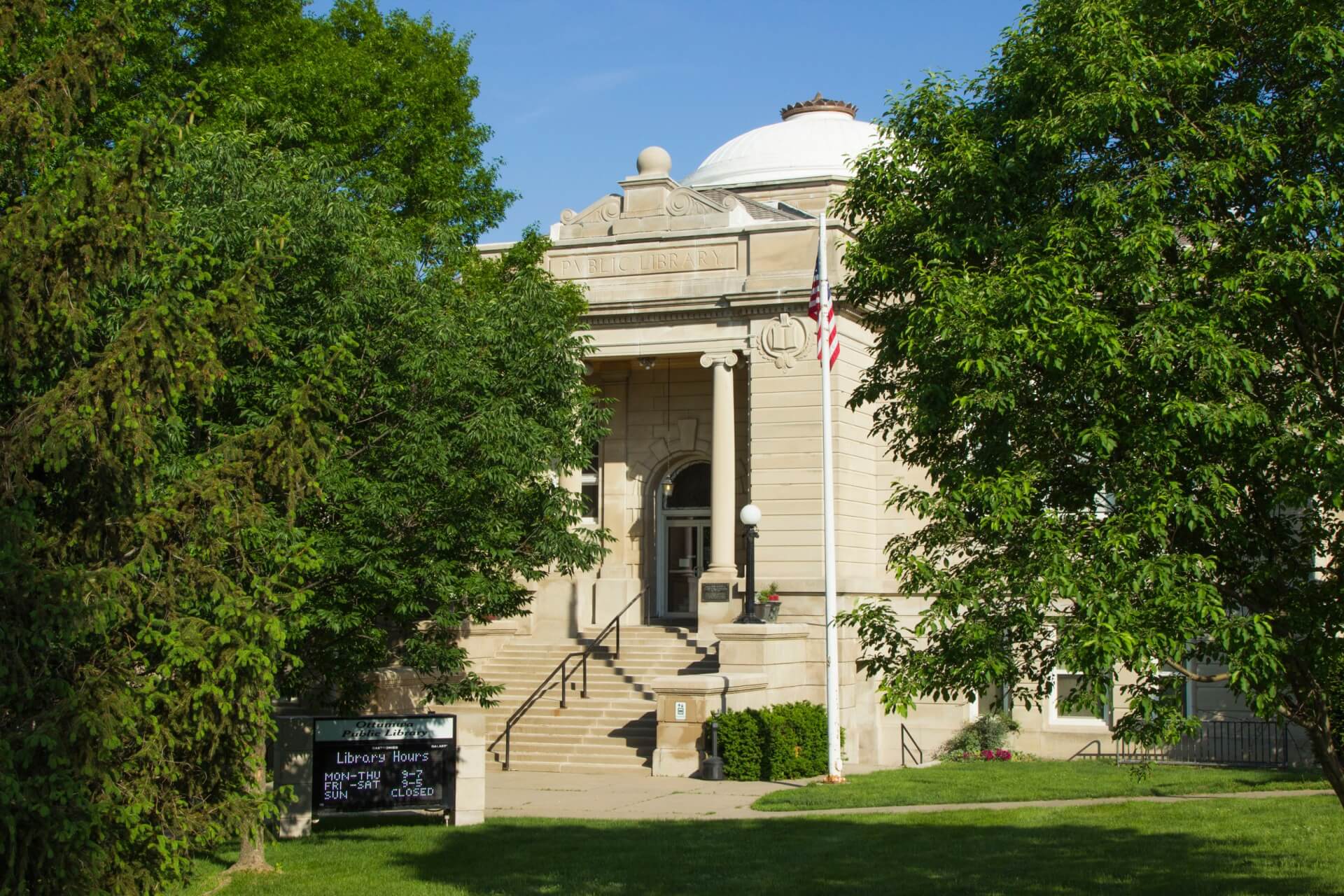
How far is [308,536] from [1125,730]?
761cm

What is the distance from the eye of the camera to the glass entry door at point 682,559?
2980cm

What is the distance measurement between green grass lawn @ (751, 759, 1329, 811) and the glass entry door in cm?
816

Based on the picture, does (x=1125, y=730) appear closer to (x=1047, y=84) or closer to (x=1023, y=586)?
(x=1023, y=586)

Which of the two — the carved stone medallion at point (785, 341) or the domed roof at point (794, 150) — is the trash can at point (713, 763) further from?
the domed roof at point (794, 150)

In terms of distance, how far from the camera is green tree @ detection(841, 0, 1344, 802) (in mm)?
8867

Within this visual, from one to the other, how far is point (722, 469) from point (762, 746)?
7667 mm

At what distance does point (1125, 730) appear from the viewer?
9.76 meters

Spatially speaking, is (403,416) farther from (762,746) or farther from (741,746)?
(762,746)

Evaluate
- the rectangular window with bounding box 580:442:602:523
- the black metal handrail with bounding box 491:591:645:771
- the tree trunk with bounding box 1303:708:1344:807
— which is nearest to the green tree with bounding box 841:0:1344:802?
the tree trunk with bounding box 1303:708:1344:807

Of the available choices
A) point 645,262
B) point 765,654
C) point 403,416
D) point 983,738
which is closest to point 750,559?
point 765,654

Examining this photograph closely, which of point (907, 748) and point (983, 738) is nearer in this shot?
point (983, 738)

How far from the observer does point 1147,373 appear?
9.09 meters

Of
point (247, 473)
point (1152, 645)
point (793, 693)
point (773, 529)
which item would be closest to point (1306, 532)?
point (1152, 645)

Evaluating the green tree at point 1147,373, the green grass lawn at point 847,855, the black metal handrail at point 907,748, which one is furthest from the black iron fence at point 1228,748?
the green tree at point 1147,373
